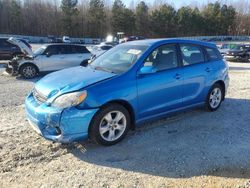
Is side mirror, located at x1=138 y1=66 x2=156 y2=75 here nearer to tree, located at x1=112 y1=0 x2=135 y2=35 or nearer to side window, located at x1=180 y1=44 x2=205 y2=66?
side window, located at x1=180 y1=44 x2=205 y2=66

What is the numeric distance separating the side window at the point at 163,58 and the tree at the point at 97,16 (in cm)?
6694

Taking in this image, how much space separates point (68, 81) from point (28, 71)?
8784mm

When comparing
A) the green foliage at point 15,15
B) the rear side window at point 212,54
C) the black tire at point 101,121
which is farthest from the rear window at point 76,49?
the green foliage at point 15,15

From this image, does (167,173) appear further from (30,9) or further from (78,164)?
(30,9)

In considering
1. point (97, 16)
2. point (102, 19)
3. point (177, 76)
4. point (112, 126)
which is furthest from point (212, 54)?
point (97, 16)

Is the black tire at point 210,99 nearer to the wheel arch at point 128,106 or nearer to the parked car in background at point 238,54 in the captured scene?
the wheel arch at point 128,106

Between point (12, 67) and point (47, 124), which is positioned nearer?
point (47, 124)

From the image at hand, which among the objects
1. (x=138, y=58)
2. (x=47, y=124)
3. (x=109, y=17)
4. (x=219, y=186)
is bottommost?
(x=219, y=186)

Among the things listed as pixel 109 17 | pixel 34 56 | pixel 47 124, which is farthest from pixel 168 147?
pixel 109 17

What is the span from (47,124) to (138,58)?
76.3 inches

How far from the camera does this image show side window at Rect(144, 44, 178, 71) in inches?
221

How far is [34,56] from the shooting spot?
13414 millimetres

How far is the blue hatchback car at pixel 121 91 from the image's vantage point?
4.62 meters

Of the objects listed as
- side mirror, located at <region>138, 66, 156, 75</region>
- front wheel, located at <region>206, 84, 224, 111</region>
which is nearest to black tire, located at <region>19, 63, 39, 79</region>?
front wheel, located at <region>206, 84, 224, 111</region>
